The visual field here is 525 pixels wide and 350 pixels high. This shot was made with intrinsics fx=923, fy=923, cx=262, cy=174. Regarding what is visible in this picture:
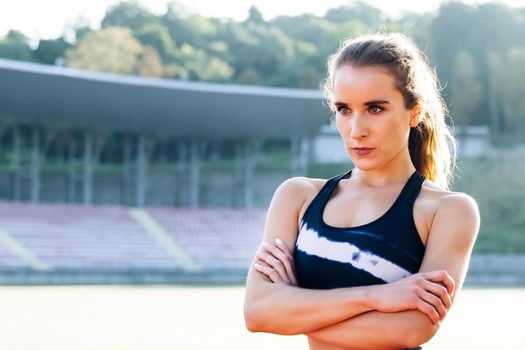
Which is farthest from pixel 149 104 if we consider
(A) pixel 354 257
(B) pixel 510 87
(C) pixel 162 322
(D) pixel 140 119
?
(A) pixel 354 257

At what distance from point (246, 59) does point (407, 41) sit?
69546mm

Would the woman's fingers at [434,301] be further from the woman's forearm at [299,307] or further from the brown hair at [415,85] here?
the brown hair at [415,85]

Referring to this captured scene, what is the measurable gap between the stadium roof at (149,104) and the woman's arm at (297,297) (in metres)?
31.1

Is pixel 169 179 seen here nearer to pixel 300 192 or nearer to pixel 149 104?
pixel 149 104

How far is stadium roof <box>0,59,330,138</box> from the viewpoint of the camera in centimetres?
3412

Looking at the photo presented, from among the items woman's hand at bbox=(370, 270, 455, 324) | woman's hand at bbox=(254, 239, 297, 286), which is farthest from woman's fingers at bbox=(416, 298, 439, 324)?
woman's hand at bbox=(254, 239, 297, 286)

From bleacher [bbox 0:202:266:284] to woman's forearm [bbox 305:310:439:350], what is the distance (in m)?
27.2

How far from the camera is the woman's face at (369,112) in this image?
106 inches

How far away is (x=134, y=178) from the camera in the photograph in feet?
151

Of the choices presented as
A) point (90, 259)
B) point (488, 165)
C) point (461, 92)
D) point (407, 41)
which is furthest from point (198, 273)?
point (461, 92)

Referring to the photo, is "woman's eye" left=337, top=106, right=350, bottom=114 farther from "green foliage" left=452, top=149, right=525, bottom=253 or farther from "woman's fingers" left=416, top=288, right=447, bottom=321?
"green foliage" left=452, top=149, right=525, bottom=253

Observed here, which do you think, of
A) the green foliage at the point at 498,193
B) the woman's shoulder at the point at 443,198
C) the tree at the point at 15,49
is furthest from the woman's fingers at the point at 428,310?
the tree at the point at 15,49

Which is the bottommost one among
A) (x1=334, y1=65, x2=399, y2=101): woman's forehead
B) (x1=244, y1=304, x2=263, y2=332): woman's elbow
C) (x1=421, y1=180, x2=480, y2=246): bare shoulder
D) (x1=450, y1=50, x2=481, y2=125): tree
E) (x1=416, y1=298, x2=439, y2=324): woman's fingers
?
(x1=244, y1=304, x2=263, y2=332): woman's elbow

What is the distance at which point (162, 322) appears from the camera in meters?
16.7
